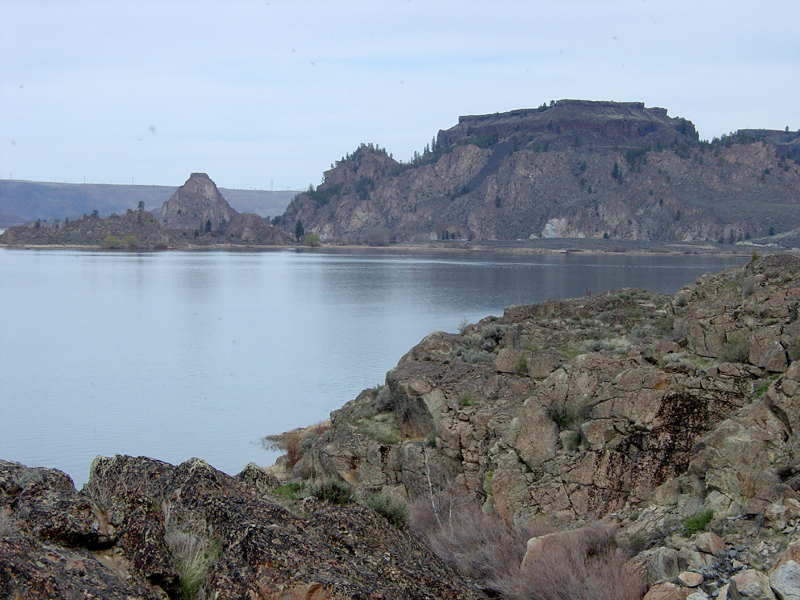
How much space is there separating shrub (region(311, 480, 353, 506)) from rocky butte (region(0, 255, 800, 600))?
19 mm

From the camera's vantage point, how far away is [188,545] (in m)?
4.96

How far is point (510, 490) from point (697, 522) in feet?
10.8

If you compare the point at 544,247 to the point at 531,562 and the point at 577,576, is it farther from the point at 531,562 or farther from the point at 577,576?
the point at 577,576

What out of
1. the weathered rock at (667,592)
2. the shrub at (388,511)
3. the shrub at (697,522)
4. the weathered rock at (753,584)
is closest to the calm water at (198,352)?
the shrub at (388,511)

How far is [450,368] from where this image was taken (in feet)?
43.5

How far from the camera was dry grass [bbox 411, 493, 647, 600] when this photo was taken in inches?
239

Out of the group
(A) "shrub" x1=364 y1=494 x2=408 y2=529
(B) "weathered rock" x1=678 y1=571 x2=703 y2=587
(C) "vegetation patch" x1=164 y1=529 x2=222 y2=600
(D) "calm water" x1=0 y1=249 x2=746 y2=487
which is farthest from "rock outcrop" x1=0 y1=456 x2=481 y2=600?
(D) "calm water" x1=0 y1=249 x2=746 y2=487

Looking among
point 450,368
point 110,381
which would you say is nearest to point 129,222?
point 110,381

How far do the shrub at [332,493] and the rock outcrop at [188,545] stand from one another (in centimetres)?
68

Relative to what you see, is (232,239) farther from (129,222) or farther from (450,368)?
(450,368)

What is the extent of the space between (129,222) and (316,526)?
16776 centimetres

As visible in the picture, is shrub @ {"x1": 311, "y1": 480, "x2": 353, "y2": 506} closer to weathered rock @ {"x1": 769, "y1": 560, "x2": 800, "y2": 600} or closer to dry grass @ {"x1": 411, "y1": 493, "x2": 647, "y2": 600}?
dry grass @ {"x1": 411, "y1": 493, "x2": 647, "y2": 600}

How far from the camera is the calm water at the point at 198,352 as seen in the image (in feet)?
66.7

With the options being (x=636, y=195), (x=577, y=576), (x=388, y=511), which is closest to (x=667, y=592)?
(x=577, y=576)
